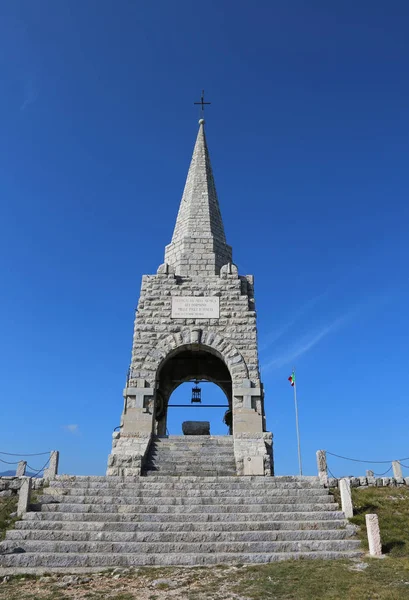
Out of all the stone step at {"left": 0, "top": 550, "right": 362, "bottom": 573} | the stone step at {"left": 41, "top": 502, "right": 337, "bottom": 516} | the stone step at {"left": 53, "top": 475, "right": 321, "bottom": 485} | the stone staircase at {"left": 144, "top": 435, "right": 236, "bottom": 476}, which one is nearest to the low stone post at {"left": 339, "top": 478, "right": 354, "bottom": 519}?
the stone step at {"left": 41, "top": 502, "right": 337, "bottom": 516}

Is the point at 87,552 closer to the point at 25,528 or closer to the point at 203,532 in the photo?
the point at 25,528

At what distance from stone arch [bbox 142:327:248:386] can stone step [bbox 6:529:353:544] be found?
5487mm

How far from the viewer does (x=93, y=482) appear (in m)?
9.96

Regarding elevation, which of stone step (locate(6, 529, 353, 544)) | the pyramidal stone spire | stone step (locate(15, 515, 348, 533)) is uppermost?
the pyramidal stone spire

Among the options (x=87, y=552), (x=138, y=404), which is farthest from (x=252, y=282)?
(x=87, y=552)

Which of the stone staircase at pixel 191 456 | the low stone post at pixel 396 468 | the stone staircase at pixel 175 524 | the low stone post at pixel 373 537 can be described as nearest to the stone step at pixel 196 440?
the stone staircase at pixel 191 456

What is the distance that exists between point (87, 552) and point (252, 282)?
1005cm

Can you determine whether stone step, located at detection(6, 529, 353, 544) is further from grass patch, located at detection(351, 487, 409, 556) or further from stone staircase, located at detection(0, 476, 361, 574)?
grass patch, located at detection(351, 487, 409, 556)

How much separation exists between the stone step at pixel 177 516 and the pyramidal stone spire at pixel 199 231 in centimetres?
866

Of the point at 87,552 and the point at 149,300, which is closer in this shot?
the point at 87,552

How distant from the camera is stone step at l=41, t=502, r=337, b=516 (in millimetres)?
8695

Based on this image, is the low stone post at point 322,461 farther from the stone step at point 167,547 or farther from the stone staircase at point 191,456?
the stone step at point 167,547

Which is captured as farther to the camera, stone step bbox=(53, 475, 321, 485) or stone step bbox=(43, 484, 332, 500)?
stone step bbox=(53, 475, 321, 485)

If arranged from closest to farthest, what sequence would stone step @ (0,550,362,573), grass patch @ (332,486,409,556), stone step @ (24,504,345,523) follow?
stone step @ (0,550,362,573)
grass patch @ (332,486,409,556)
stone step @ (24,504,345,523)
